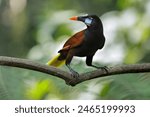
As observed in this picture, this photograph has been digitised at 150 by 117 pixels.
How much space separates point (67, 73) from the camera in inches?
37.2

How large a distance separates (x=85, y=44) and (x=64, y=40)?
7cm

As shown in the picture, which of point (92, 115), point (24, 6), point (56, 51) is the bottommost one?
point (92, 115)

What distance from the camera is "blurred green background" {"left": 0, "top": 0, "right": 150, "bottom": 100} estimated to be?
39.4 inches

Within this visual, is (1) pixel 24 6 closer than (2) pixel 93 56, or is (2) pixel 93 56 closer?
(2) pixel 93 56

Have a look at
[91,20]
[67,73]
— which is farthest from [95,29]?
[67,73]

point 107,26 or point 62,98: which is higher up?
point 107,26

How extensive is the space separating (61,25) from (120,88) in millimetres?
212

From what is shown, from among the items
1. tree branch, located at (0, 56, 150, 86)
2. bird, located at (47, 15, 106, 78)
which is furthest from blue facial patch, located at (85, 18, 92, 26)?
tree branch, located at (0, 56, 150, 86)

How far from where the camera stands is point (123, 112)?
108 centimetres

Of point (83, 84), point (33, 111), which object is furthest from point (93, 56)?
point (33, 111)

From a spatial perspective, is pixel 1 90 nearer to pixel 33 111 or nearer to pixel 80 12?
pixel 33 111

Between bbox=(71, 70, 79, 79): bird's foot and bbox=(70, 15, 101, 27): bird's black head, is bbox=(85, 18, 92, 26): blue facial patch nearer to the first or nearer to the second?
bbox=(70, 15, 101, 27): bird's black head

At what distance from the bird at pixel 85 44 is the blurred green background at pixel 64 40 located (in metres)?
0.01

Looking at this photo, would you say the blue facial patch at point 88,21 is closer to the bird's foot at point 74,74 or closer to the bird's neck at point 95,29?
the bird's neck at point 95,29
